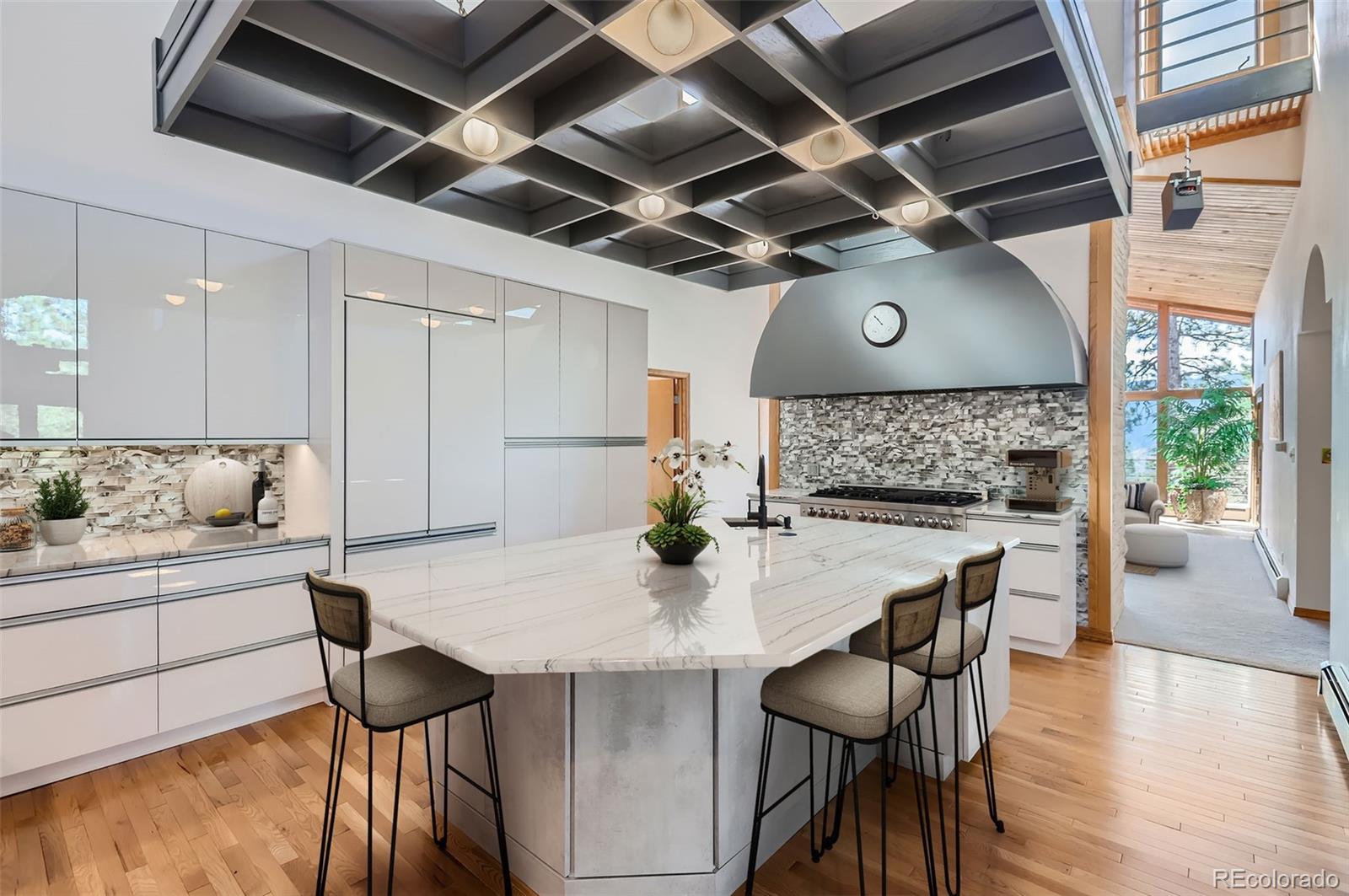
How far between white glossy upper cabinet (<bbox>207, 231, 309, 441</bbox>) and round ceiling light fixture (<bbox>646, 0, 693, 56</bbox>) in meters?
2.65

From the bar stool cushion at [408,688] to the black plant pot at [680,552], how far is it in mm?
837

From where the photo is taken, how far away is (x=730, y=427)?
6887 millimetres

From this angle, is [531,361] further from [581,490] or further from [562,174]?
[562,174]

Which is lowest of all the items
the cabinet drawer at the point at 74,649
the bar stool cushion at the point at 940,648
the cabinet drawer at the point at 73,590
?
the cabinet drawer at the point at 74,649

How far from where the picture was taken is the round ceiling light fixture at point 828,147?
2.59 meters

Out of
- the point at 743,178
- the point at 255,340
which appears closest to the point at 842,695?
the point at 743,178

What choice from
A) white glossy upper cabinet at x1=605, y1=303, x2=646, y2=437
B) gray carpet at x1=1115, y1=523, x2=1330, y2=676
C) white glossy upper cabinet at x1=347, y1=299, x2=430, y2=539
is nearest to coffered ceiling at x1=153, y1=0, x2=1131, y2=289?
white glossy upper cabinet at x1=347, y1=299, x2=430, y2=539

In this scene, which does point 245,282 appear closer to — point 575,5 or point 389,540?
point 389,540

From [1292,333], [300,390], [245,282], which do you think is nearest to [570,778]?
[300,390]

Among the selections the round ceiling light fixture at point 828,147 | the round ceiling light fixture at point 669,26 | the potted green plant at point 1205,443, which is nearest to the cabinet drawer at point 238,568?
the round ceiling light fixture at point 669,26

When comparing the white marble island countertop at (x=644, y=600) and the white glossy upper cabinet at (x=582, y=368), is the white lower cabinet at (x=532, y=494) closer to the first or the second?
the white glossy upper cabinet at (x=582, y=368)

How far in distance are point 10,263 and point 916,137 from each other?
3.83m

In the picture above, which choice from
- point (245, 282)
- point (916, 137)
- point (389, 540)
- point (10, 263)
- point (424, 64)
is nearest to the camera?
point (424, 64)

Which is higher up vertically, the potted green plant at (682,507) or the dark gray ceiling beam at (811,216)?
the dark gray ceiling beam at (811,216)
